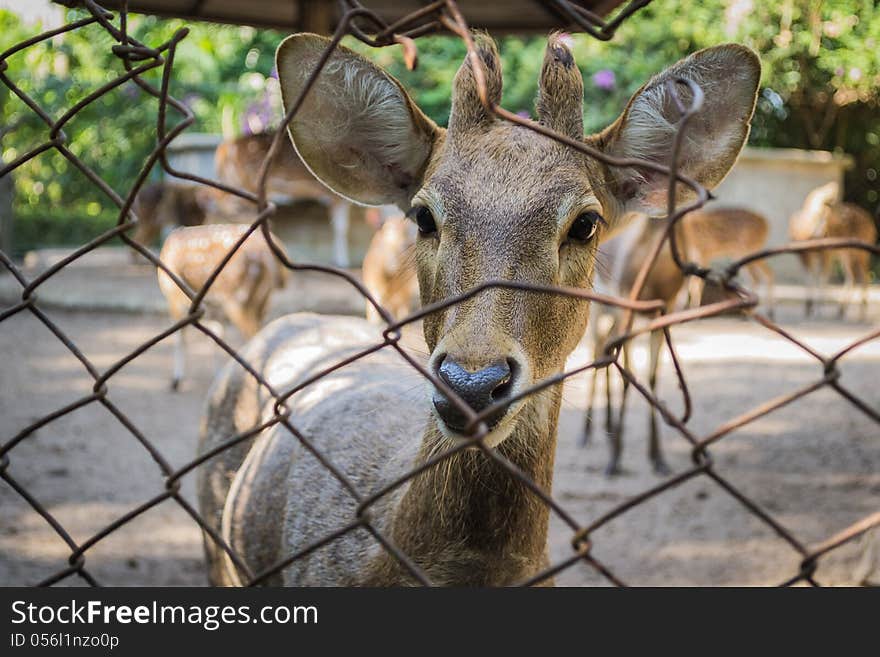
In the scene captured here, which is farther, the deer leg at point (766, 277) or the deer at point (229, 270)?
the deer leg at point (766, 277)

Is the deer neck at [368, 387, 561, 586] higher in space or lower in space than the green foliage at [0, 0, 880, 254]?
lower

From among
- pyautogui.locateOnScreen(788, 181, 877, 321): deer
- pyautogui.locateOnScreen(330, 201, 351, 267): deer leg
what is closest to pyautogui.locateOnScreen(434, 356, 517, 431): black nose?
pyautogui.locateOnScreen(330, 201, 351, 267): deer leg

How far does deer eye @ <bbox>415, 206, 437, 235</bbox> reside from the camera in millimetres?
2059

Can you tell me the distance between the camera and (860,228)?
42.2 feet

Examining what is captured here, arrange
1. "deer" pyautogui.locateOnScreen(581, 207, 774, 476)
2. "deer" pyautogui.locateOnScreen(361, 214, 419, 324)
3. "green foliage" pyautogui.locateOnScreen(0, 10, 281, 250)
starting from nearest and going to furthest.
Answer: "deer" pyautogui.locateOnScreen(581, 207, 774, 476) < "deer" pyautogui.locateOnScreen(361, 214, 419, 324) < "green foliage" pyautogui.locateOnScreen(0, 10, 281, 250)

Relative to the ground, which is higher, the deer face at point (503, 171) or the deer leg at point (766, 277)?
the deer leg at point (766, 277)

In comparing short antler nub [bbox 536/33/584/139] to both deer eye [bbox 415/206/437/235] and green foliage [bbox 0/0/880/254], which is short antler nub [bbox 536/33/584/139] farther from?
green foliage [bbox 0/0/880/254]

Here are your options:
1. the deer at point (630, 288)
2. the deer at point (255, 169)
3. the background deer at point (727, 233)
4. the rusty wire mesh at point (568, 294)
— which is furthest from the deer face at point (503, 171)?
the background deer at point (727, 233)

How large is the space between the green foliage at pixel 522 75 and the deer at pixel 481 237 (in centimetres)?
1094

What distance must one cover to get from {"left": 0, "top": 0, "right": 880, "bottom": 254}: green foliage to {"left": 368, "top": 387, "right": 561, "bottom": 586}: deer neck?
11.4 meters

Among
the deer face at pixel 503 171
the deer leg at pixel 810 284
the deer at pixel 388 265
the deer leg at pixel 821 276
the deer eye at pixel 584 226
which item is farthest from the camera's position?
the deer leg at pixel 821 276

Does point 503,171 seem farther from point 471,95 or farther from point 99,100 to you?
point 99,100

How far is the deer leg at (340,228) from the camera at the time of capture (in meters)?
12.5

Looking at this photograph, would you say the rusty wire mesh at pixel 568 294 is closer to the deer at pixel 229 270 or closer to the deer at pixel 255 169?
the deer at pixel 229 270
